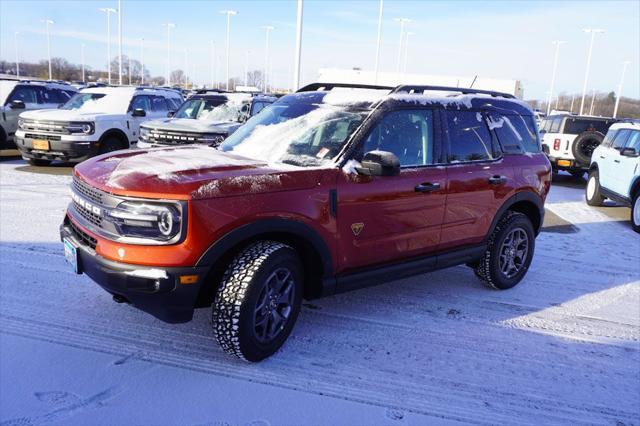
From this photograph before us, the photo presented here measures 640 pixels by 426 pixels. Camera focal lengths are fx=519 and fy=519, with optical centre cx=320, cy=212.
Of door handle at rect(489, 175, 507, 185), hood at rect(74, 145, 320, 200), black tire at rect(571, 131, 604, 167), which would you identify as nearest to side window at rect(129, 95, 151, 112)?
hood at rect(74, 145, 320, 200)

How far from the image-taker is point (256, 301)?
132 inches

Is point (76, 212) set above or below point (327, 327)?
above

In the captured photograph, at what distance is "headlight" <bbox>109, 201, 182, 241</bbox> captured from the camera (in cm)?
307

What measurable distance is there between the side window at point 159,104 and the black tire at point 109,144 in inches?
67.6

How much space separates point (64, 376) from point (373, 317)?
7.86 feet

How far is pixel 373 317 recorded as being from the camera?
445cm

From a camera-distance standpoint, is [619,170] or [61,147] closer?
[619,170]

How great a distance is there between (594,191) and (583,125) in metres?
4.22

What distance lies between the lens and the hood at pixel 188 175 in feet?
10.3

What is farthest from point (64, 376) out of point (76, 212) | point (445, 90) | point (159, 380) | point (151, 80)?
point (151, 80)

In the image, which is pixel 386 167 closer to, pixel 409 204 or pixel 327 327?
pixel 409 204

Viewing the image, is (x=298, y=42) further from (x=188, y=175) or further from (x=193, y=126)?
(x=188, y=175)

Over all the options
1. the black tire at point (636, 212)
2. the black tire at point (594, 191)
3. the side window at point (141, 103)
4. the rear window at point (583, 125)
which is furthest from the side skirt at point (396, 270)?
the rear window at point (583, 125)

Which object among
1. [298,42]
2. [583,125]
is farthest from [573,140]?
[298,42]
